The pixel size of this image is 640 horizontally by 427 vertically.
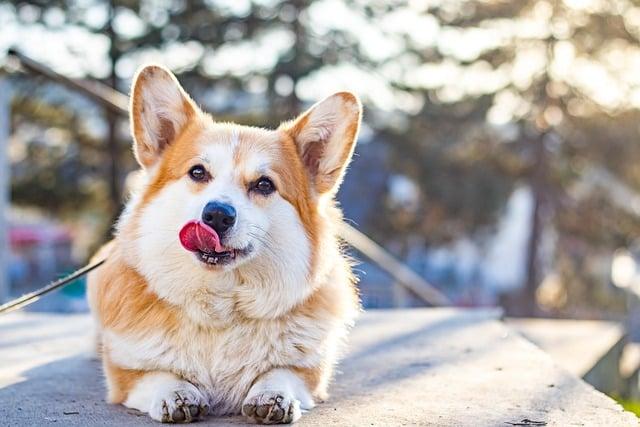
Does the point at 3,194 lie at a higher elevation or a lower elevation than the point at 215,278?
higher

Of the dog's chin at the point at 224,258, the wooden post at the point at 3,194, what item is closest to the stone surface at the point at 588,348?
the dog's chin at the point at 224,258

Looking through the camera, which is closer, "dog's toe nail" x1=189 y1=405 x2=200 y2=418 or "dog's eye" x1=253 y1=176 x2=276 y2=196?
"dog's toe nail" x1=189 y1=405 x2=200 y2=418

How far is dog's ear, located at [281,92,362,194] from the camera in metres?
3.37

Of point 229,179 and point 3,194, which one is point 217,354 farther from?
point 3,194

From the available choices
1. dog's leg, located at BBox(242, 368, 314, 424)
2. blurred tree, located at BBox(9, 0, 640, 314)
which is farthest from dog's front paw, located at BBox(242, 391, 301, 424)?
blurred tree, located at BBox(9, 0, 640, 314)

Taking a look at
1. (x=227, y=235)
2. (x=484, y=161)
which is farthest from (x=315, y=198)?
(x=484, y=161)

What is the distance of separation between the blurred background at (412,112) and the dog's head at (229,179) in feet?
33.3

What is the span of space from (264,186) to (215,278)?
1.29 ft

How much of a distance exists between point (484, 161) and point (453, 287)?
10.9 metres

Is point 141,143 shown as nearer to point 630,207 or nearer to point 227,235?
point 227,235

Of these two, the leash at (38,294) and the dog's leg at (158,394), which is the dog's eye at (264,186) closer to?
the dog's leg at (158,394)

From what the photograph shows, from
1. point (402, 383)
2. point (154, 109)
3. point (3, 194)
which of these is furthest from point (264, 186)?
point (3, 194)

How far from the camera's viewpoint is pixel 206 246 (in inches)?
111

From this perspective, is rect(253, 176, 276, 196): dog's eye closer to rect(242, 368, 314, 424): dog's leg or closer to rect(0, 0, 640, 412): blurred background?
rect(242, 368, 314, 424): dog's leg
